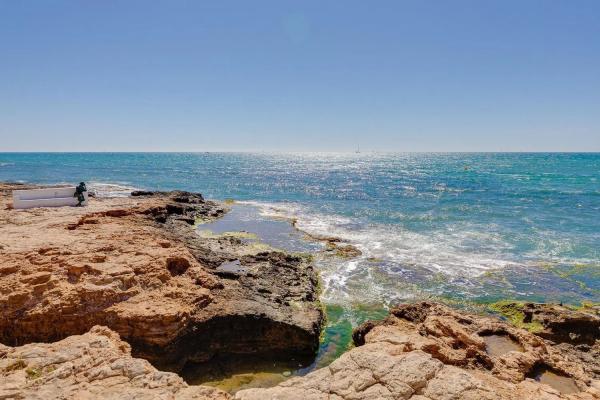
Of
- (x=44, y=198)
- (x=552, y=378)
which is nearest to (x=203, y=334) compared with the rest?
(x=552, y=378)

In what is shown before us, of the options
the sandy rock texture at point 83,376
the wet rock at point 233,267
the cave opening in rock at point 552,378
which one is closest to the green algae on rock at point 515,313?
the cave opening in rock at point 552,378

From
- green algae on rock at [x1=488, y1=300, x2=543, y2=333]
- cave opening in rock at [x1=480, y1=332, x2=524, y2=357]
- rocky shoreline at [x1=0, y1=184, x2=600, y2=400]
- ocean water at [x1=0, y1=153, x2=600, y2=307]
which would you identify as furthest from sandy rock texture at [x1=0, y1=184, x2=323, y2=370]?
green algae on rock at [x1=488, y1=300, x2=543, y2=333]

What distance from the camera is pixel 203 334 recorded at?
9.27 meters

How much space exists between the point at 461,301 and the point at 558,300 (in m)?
3.90

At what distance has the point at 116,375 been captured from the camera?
18.5 feet

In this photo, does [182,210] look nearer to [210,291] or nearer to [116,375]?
[210,291]

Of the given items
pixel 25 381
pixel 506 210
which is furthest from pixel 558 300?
pixel 506 210

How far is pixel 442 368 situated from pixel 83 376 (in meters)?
5.74

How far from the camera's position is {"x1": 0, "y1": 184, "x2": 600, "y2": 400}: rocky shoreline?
5531mm

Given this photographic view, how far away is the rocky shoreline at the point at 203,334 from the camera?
553 cm

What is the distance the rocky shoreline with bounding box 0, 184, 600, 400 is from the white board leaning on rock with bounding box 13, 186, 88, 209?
411 centimetres

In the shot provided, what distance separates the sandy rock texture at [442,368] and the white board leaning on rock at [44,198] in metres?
16.0

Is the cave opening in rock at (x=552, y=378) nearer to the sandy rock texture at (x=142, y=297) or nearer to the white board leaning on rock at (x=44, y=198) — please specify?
the sandy rock texture at (x=142, y=297)

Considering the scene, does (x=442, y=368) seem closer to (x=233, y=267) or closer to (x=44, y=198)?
(x=233, y=267)
